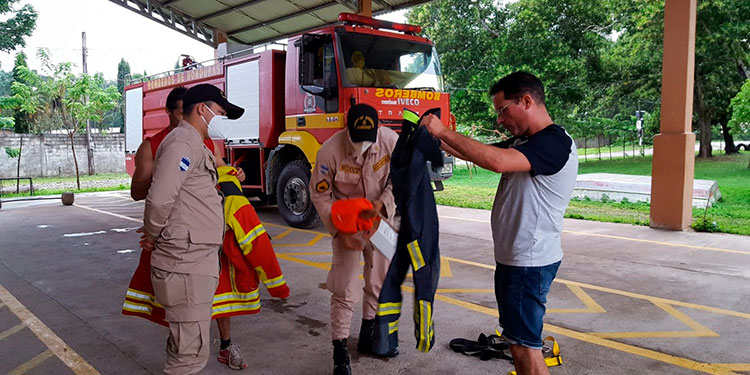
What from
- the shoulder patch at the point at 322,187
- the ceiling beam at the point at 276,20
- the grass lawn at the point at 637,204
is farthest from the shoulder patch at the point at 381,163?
the ceiling beam at the point at 276,20

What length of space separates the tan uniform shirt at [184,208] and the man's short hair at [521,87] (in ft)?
5.20

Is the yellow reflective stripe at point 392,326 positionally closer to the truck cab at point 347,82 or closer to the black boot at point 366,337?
the black boot at point 366,337

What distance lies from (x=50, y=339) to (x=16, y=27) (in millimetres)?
23692

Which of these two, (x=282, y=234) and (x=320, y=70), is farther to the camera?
(x=282, y=234)

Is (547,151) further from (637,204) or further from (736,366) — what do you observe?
(637,204)

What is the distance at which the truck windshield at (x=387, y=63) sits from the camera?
7984 mm

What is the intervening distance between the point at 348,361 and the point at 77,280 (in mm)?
4018

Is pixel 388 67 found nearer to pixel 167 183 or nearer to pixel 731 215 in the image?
pixel 167 183

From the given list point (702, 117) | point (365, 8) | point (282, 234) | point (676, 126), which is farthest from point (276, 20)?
point (702, 117)

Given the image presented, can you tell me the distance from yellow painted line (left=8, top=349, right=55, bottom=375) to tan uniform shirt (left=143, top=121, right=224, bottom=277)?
1661mm

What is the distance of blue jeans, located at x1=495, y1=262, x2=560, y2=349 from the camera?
2500 mm

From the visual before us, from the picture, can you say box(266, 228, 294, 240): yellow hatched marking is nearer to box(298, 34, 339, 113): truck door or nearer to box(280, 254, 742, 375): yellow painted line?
box(298, 34, 339, 113): truck door

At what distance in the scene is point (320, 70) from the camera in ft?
26.5

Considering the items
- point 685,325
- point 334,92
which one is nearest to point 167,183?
point 685,325
